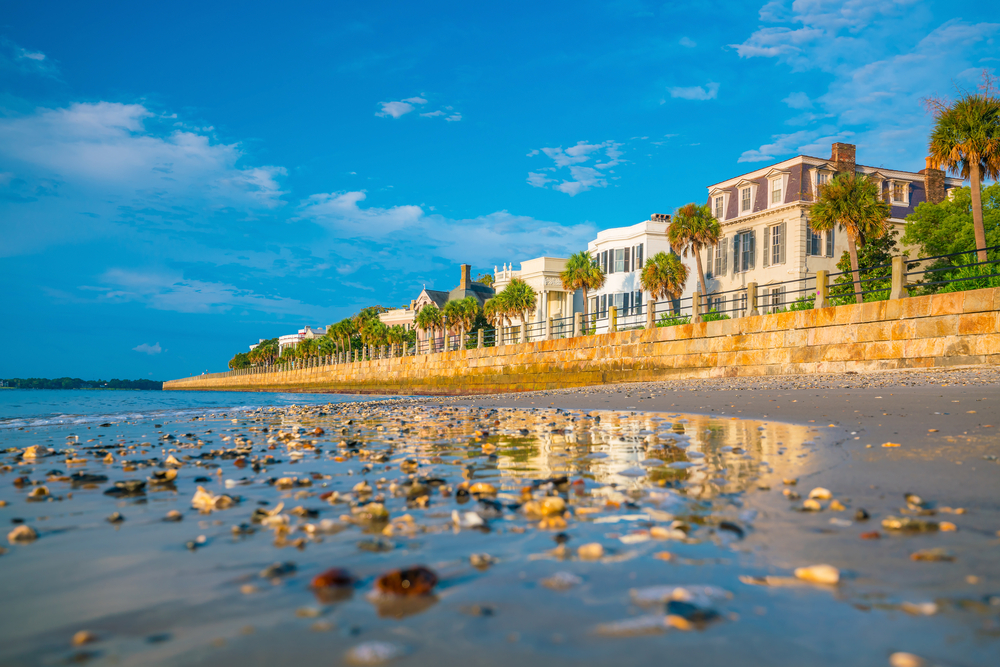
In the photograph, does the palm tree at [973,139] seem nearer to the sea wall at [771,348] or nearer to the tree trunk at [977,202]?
the tree trunk at [977,202]

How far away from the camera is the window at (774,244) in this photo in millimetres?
41928

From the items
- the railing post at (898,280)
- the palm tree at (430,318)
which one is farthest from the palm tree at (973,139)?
the palm tree at (430,318)

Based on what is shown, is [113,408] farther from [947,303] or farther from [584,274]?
[584,274]

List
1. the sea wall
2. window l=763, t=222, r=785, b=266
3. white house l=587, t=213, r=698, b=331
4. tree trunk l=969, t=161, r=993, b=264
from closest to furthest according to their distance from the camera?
the sea wall, tree trunk l=969, t=161, r=993, b=264, window l=763, t=222, r=785, b=266, white house l=587, t=213, r=698, b=331

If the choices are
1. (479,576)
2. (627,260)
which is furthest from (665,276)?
(479,576)

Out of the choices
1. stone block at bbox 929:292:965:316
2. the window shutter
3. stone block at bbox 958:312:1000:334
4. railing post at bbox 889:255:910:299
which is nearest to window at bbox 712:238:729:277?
the window shutter

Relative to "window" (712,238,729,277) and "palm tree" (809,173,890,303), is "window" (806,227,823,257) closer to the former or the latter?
"window" (712,238,729,277)

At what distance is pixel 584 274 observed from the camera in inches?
2067

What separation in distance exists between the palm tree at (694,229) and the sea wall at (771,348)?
60.2 feet

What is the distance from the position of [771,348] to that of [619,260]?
114 feet

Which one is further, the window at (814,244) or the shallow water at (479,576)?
the window at (814,244)

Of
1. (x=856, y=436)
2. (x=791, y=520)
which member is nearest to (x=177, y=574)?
(x=791, y=520)

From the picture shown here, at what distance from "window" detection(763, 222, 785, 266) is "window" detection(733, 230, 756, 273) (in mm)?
1049

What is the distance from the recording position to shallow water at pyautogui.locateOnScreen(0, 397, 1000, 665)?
63.1 inches
